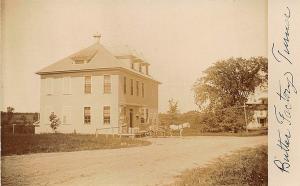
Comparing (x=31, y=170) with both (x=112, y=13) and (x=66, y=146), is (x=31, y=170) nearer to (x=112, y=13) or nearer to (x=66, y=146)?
(x=66, y=146)

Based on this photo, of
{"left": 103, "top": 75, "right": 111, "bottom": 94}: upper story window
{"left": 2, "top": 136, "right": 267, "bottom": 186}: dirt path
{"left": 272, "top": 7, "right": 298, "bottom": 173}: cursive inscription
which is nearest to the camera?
{"left": 272, "top": 7, "right": 298, "bottom": 173}: cursive inscription

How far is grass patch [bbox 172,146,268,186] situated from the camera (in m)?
3.00

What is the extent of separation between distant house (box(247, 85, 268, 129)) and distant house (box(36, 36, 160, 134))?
740 millimetres

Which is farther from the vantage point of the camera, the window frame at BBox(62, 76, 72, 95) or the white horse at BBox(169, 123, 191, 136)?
the window frame at BBox(62, 76, 72, 95)

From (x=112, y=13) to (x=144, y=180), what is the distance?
1303 millimetres

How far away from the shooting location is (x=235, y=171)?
3062 mm

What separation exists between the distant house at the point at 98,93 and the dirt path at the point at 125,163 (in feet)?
0.67

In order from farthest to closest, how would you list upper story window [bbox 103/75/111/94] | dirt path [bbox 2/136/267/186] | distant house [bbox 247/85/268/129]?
upper story window [bbox 103/75/111/94], dirt path [bbox 2/136/267/186], distant house [bbox 247/85/268/129]

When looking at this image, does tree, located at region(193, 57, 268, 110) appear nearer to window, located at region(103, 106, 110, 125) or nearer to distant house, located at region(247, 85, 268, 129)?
distant house, located at region(247, 85, 268, 129)

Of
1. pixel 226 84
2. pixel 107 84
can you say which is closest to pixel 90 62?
pixel 107 84

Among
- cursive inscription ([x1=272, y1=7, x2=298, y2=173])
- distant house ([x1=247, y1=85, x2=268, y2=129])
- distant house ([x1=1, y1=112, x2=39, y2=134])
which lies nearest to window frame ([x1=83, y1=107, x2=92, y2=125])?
distant house ([x1=1, y1=112, x2=39, y2=134])

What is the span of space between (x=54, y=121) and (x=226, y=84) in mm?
1389

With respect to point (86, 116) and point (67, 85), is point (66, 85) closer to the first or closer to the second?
point (67, 85)

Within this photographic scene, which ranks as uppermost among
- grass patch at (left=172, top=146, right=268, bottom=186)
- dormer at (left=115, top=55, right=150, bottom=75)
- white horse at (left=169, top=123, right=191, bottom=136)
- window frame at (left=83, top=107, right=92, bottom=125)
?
dormer at (left=115, top=55, right=150, bottom=75)
